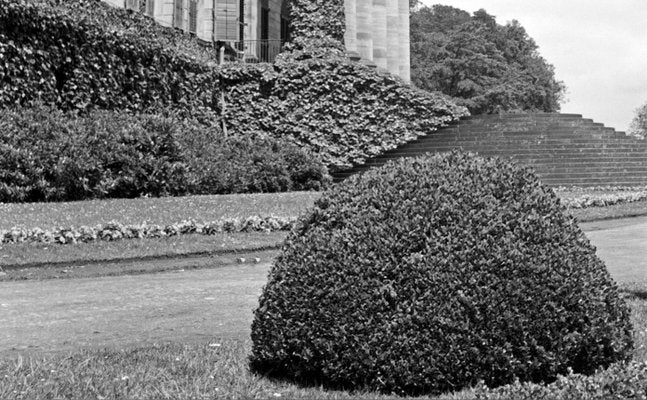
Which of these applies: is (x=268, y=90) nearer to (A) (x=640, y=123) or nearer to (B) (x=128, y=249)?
(B) (x=128, y=249)

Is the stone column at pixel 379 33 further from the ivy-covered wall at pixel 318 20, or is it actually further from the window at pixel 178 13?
the window at pixel 178 13

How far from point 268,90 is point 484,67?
36.4m

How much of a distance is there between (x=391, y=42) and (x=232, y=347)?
36479 millimetres

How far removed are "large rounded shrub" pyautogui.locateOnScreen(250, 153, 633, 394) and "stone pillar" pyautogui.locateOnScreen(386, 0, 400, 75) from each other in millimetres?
36082

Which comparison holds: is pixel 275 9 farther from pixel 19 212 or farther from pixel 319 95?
pixel 19 212

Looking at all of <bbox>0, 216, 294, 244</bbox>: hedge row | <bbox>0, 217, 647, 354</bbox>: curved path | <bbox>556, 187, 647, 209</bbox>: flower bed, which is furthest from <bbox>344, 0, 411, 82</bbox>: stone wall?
<bbox>0, 217, 647, 354</bbox>: curved path

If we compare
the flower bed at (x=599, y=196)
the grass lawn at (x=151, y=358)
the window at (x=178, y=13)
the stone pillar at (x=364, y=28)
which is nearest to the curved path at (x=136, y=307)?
the grass lawn at (x=151, y=358)

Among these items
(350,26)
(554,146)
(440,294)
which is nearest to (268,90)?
(350,26)

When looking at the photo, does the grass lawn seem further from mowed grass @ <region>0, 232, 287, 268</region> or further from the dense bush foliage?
the dense bush foliage

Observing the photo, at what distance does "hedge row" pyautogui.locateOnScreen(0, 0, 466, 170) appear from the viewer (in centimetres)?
2083

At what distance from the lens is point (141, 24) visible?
23.7m

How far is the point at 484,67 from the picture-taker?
201ft

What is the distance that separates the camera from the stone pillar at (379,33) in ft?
127

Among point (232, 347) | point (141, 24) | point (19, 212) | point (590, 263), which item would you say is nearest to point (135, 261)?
point (19, 212)
